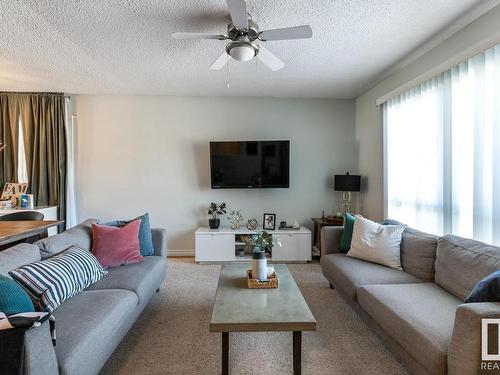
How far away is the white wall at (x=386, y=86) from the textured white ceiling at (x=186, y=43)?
0.20 metres

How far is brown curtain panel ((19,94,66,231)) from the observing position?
4.00m

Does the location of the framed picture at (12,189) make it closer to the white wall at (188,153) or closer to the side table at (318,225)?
the white wall at (188,153)

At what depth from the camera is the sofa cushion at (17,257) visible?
163 cm

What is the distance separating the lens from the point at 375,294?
75.9 inches

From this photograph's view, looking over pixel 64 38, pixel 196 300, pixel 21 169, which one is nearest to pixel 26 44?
pixel 64 38

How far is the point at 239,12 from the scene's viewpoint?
1777 mm

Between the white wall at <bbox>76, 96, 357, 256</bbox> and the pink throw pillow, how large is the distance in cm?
170

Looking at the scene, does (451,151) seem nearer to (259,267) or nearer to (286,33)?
(286,33)

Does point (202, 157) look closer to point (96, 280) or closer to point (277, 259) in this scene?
point (277, 259)

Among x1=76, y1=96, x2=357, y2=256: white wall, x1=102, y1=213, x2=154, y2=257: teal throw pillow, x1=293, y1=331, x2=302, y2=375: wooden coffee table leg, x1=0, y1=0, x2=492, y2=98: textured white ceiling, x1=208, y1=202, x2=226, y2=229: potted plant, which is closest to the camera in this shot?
x1=293, y1=331, x2=302, y2=375: wooden coffee table leg

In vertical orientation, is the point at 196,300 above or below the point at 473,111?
below

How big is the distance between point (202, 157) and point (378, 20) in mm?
2912

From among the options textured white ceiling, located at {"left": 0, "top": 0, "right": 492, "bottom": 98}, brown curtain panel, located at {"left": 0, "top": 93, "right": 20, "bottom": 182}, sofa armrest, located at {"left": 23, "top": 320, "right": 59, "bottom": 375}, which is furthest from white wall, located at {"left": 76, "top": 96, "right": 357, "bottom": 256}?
sofa armrest, located at {"left": 23, "top": 320, "right": 59, "bottom": 375}

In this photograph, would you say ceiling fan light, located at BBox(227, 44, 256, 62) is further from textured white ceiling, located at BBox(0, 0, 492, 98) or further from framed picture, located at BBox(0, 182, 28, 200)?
framed picture, located at BBox(0, 182, 28, 200)
